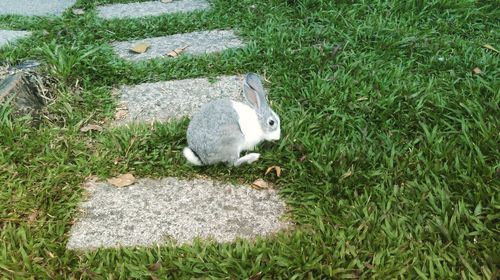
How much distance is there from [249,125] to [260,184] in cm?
33

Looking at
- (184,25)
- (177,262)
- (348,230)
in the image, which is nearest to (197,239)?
(177,262)

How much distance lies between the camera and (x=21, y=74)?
9.84 feet

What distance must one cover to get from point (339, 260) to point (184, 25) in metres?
2.86

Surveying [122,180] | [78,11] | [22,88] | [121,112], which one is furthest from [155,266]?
[78,11]

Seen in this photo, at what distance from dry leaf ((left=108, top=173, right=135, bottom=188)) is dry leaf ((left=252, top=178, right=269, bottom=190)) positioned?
0.66 meters

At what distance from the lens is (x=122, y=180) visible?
8.47 feet

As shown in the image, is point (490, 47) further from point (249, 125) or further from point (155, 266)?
point (155, 266)

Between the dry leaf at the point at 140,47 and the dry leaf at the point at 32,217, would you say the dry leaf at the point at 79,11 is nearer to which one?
the dry leaf at the point at 140,47

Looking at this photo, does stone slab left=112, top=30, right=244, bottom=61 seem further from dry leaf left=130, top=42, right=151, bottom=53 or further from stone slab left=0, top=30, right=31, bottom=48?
stone slab left=0, top=30, right=31, bottom=48

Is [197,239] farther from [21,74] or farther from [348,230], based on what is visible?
[21,74]

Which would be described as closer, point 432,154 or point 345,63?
point 432,154

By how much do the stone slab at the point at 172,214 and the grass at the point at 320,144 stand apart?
75 mm

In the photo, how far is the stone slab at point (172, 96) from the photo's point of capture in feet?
10.2

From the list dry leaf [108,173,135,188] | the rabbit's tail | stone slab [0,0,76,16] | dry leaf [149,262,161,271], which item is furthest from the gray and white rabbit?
stone slab [0,0,76,16]
